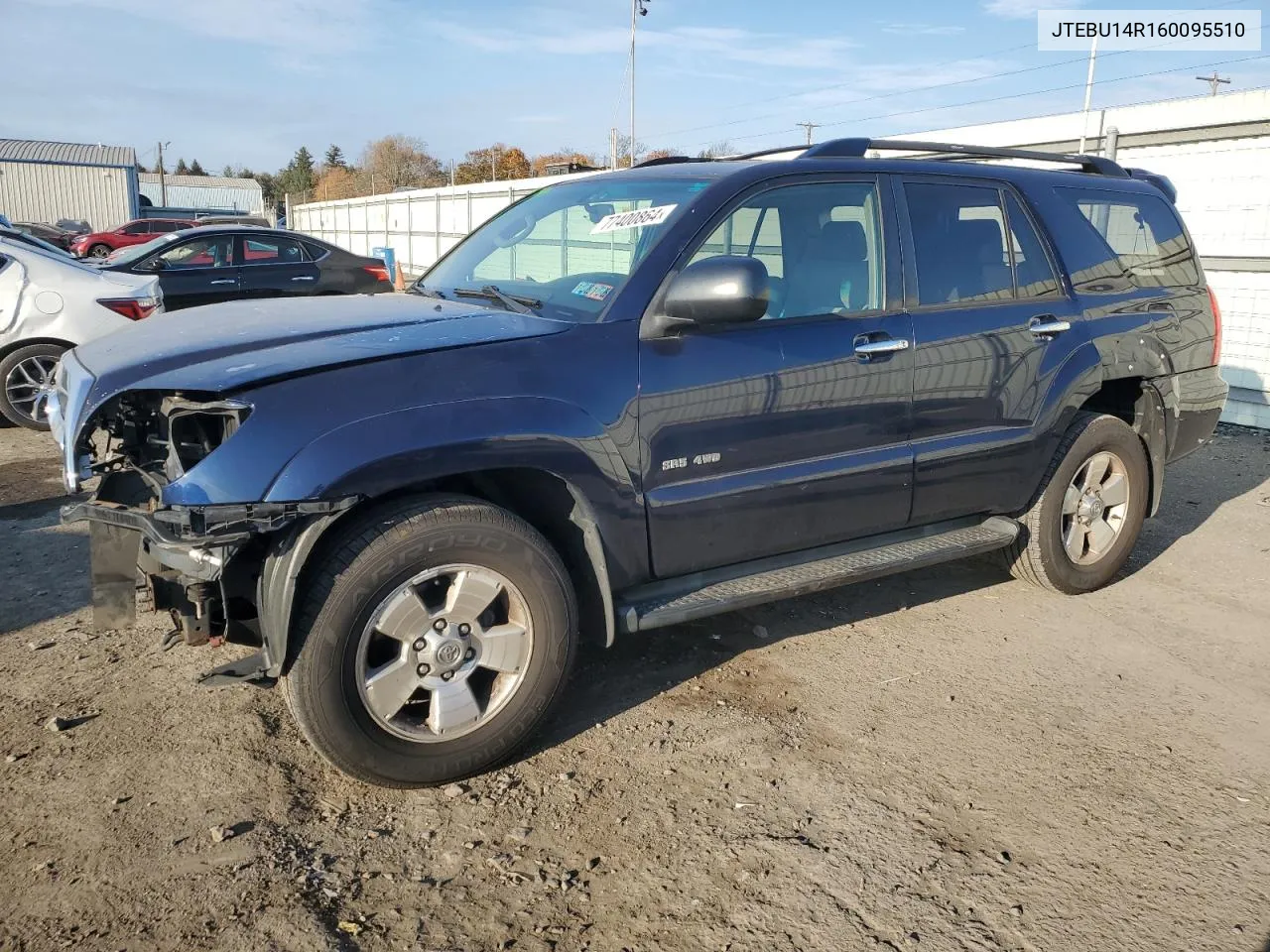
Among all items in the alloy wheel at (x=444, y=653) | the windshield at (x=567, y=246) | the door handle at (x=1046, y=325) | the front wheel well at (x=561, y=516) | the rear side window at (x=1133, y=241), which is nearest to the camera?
the alloy wheel at (x=444, y=653)

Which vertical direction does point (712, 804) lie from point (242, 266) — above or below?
below

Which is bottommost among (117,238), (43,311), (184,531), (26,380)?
(26,380)

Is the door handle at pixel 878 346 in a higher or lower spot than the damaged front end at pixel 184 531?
higher

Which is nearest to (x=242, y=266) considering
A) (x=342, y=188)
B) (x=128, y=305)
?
(x=128, y=305)

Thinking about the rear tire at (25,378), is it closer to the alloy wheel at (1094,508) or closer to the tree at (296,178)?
the alloy wheel at (1094,508)

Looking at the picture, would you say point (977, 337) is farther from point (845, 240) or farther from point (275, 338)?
point (275, 338)

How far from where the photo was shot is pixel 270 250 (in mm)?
12391

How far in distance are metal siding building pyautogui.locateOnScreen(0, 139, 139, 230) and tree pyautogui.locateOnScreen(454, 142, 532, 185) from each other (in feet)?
55.8

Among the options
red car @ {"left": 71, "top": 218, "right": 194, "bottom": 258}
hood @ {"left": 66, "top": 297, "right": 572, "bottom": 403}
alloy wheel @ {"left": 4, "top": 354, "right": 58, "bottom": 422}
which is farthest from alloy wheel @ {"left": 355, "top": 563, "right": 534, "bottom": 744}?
red car @ {"left": 71, "top": 218, "right": 194, "bottom": 258}

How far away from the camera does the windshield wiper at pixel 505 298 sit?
361 cm

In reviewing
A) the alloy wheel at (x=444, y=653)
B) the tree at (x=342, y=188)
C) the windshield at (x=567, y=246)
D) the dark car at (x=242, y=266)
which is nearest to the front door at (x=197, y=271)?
the dark car at (x=242, y=266)

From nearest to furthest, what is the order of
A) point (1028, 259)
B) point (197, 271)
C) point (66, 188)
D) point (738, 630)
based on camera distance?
point (738, 630) < point (1028, 259) < point (197, 271) < point (66, 188)

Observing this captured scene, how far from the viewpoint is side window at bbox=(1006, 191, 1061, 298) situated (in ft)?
14.8

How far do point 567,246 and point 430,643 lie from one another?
1726 millimetres
